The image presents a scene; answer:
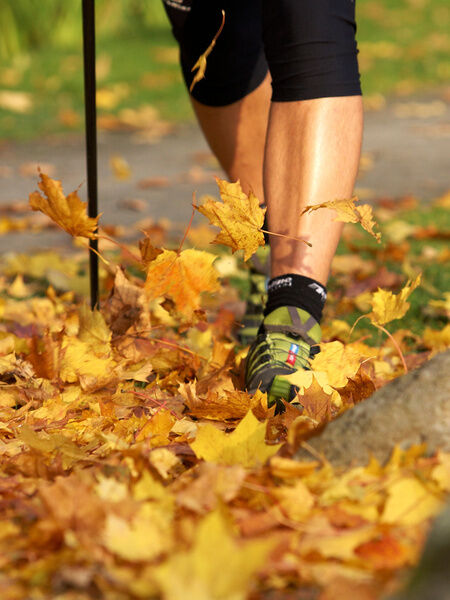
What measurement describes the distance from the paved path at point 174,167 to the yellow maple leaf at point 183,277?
1.62 meters

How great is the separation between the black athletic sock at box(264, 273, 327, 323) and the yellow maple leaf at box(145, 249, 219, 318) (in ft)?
0.40

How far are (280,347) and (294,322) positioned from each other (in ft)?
0.19

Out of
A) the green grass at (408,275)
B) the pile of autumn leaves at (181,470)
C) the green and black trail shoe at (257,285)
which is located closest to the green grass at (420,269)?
the green grass at (408,275)

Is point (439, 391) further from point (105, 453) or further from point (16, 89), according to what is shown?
point (16, 89)

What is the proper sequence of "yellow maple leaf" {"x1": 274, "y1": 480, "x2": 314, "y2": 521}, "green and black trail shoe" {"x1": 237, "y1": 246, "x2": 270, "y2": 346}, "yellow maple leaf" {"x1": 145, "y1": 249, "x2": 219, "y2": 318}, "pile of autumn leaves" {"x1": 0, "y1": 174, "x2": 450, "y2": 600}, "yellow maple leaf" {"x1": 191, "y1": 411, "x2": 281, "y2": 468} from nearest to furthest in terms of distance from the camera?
"pile of autumn leaves" {"x1": 0, "y1": 174, "x2": 450, "y2": 600} < "yellow maple leaf" {"x1": 274, "y1": 480, "x2": 314, "y2": 521} < "yellow maple leaf" {"x1": 191, "y1": 411, "x2": 281, "y2": 468} < "yellow maple leaf" {"x1": 145, "y1": 249, "x2": 219, "y2": 318} < "green and black trail shoe" {"x1": 237, "y1": 246, "x2": 270, "y2": 346}

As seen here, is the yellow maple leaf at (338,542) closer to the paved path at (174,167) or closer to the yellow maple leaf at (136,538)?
the yellow maple leaf at (136,538)

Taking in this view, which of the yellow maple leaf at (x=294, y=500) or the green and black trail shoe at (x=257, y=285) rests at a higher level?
the yellow maple leaf at (x=294, y=500)

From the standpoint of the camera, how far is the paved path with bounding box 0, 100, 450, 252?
3.60 metres

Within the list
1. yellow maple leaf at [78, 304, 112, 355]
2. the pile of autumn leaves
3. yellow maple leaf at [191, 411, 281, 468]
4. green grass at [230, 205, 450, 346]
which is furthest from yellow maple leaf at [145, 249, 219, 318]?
yellow maple leaf at [191, 411, 281, 468]

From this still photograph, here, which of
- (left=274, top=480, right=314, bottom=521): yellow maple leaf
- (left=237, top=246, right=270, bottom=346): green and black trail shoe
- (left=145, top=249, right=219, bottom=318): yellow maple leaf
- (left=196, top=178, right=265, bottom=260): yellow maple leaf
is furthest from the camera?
(left=237, top=246, right=270, bottom=346): green and black trail shoe

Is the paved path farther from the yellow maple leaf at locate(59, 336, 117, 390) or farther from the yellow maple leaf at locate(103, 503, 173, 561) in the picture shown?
the yellow maple leaf at locate(103, 503, 173, 561)

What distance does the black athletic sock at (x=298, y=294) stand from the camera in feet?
4.95

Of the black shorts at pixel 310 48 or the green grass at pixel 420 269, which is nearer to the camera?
the black shorts at pixel 310 48

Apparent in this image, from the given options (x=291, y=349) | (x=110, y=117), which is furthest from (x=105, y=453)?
(x=110, y=117)
